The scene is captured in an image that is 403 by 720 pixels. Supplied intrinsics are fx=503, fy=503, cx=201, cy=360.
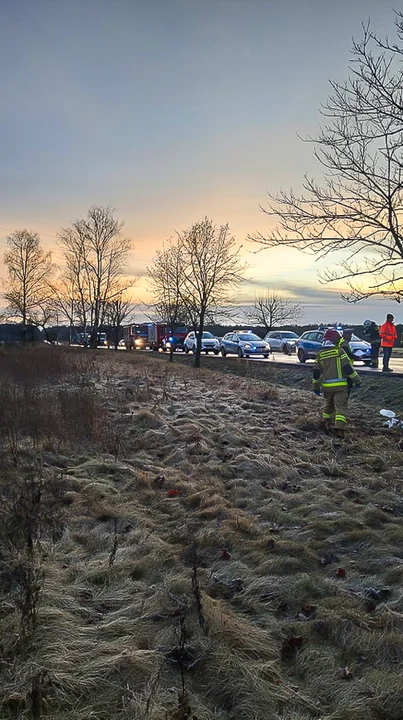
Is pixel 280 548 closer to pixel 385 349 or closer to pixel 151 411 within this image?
pixel 151 411

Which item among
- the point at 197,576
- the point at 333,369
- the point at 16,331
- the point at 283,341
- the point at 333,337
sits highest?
the point at 16,331

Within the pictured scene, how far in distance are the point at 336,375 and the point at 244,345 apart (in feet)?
65.7

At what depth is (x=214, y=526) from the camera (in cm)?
462

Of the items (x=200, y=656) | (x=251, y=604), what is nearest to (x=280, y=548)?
(x=251, y=604)

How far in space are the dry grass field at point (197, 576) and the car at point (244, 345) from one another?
2056 centimetres

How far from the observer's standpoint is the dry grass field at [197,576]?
2.48 meters

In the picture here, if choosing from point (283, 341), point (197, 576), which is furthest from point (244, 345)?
point (197, 576)

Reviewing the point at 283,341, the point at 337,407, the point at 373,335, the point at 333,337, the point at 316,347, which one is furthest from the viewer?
the point at 283,341

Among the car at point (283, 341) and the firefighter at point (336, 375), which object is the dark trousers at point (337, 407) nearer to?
the firefighter at point (336, 375)

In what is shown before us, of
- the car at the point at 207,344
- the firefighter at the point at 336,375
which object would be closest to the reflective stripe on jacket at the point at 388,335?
the firefighter at the point at 336,375

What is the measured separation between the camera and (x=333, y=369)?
28.5 feet

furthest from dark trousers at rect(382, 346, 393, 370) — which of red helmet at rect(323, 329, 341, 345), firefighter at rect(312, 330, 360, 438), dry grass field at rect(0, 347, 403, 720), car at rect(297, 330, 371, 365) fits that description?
dry grass field at rect(0, 347, 403, 720)

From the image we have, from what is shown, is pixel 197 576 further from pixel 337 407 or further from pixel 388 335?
pixel 388 335

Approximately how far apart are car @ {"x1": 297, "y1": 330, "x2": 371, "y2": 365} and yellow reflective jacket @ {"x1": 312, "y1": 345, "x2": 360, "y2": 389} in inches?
534
